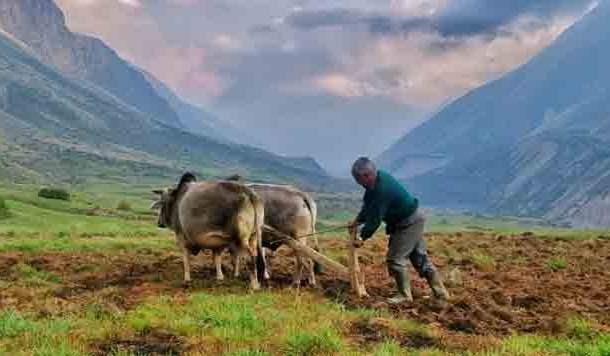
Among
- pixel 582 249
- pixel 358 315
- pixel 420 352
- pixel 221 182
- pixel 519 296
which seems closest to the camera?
pixel 420 352

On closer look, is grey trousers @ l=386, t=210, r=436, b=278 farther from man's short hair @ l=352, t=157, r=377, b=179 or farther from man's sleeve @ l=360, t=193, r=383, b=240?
man's short hair @ l=352, t=157, r=377, b=179

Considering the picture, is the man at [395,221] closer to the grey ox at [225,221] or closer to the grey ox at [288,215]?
the grey ox at [225,221]

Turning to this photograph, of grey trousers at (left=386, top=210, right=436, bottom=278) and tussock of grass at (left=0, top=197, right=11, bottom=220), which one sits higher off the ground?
grey trousers at (left=386, top=210, right=436, bottom=278)

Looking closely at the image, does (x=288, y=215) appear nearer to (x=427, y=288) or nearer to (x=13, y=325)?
(x=427, y=288)

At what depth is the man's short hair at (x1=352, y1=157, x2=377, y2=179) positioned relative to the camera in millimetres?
12750

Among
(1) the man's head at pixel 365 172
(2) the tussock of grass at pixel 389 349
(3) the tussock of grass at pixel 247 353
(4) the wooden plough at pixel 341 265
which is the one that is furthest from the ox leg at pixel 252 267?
(3) the tussock of grass at pixel 247 353

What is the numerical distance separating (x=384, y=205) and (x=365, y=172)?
36.0 inches

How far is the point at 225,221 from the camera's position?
49.0 ft

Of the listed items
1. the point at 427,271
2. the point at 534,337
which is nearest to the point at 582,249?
the point at 427,271

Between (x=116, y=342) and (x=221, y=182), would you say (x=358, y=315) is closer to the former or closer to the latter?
(x=116, y=342)

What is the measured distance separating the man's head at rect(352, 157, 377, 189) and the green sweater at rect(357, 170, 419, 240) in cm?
17

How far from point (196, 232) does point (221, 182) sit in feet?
4.98

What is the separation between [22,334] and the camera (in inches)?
356

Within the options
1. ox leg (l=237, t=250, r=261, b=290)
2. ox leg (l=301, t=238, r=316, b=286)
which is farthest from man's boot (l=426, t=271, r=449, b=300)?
ox leg (l=237, t=250, r=261, b=290)
